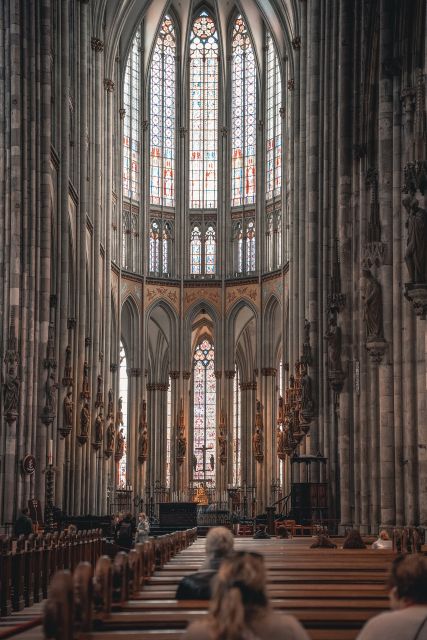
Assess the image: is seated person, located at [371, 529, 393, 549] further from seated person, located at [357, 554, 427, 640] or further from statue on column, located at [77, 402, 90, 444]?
statue on column, located at [77, 402, 90, 444]

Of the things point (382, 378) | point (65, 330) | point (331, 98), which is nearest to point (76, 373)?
point (65, 330)

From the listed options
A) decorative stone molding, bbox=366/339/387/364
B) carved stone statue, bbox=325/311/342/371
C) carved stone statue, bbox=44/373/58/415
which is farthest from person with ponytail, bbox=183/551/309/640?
carved stone statue, bbox=44/373/58/415

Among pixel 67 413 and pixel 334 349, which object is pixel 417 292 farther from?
pixel 67 413

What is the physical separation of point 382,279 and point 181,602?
16.2 m

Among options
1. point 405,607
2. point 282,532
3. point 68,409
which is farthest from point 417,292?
point 68,409

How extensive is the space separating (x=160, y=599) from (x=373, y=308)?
15.4m

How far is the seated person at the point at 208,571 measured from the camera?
26.6 feet

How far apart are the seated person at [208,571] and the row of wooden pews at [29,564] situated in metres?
7.03

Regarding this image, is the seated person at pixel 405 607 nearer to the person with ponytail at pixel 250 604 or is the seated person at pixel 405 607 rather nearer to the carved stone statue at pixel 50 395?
the person with ponytail at pixel 250 604

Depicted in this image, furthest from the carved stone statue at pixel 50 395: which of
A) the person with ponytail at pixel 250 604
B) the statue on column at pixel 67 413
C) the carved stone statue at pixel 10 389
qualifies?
the person with ponytail at pixel 250 604

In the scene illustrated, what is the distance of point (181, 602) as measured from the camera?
8000mm

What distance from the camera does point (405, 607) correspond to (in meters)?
5.39

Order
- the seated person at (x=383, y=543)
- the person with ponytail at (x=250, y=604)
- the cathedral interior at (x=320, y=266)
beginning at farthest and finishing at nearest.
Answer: the cathedral interior at (x=320, y=266), the seated person at (x=383, y=543), the person with ponytail at (x=250, y=604)

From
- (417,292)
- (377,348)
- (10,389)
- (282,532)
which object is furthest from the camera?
(282,532)
